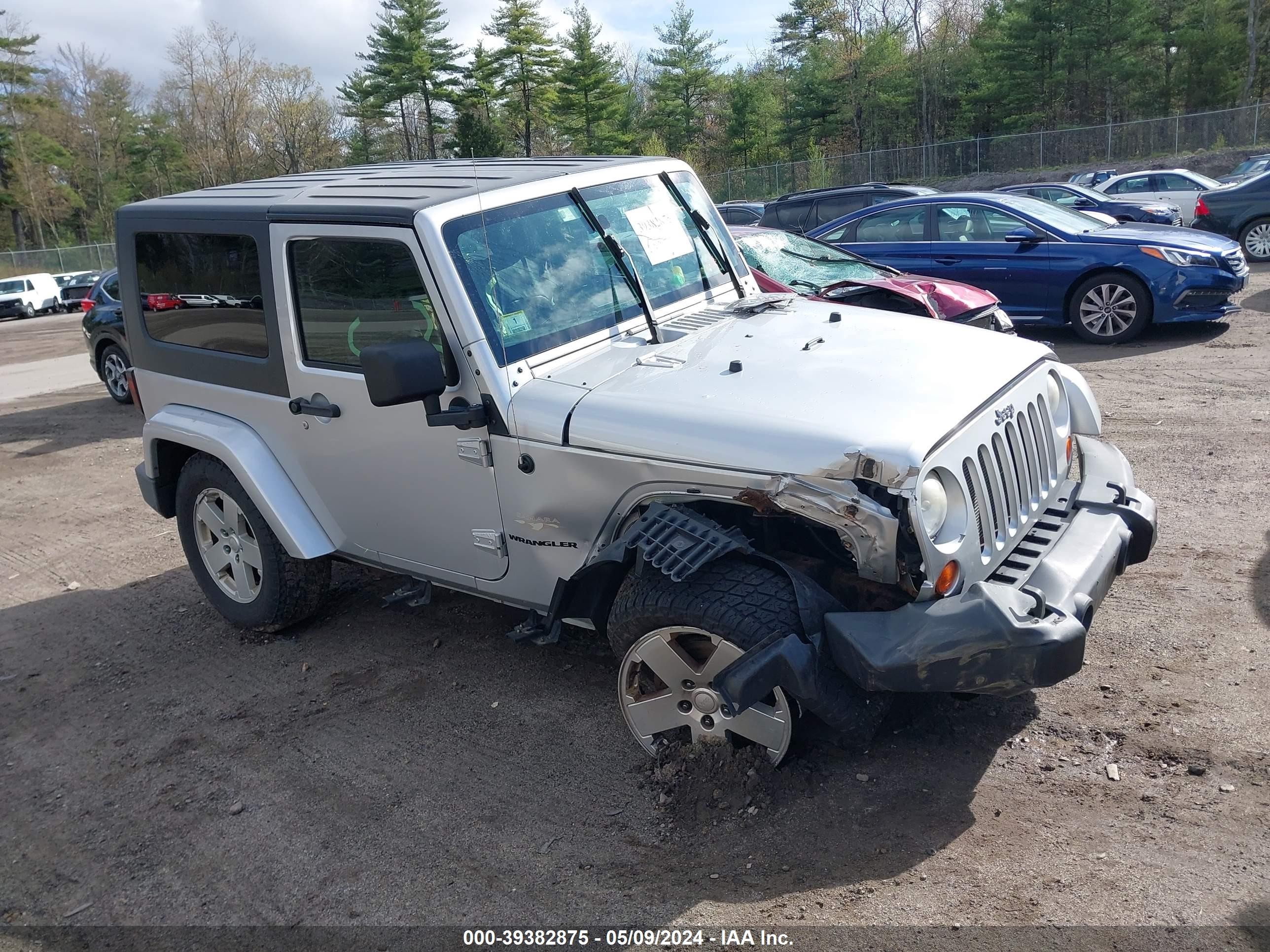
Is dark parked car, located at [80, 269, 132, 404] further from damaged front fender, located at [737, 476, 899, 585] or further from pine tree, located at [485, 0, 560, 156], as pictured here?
pine tree, located at [485, 0, 560, 156]

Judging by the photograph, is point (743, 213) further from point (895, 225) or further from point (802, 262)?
point (802, 262)

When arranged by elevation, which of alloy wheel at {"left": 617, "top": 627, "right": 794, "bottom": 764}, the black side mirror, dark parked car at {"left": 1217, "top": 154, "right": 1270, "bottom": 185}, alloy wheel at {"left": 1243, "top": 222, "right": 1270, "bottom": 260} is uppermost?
dark parked car at {"left": 1217, "top": 154, "right": 1270, "bottom": 185}

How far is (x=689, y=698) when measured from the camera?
3471 millimetres

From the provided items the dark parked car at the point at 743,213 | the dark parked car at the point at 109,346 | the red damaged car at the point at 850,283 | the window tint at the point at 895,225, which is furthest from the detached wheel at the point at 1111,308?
the dark parked car at the point at 109,346

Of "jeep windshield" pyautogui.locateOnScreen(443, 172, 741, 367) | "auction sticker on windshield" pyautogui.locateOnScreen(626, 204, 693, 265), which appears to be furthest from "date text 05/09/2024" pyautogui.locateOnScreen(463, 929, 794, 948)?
"auction sticker on windshield" pyautogui.locateOnScreen(626, 204, 693, 265)

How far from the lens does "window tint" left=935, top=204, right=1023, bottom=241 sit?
34.3 ft

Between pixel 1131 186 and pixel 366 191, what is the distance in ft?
67.3

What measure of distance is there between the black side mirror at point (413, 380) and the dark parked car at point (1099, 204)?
46.1ft

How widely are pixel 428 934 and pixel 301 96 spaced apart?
6019 centimetres

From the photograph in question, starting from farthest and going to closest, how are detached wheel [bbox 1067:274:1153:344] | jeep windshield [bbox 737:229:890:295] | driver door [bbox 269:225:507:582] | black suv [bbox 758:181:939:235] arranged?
1. black suv [bbox 758:181:939:235]
2. detached wheel [bbox 1067:274:1153:344]
3. jeep windshield [bbox 737:229:890:295]
4. driver door [bbox 269:225:507:582]

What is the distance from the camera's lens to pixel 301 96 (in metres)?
55.8

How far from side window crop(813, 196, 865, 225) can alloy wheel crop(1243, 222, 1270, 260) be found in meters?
6.77

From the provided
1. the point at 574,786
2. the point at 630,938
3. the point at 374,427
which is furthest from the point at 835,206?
the point at 630,938

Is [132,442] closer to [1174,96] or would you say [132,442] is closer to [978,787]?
[978,787]
